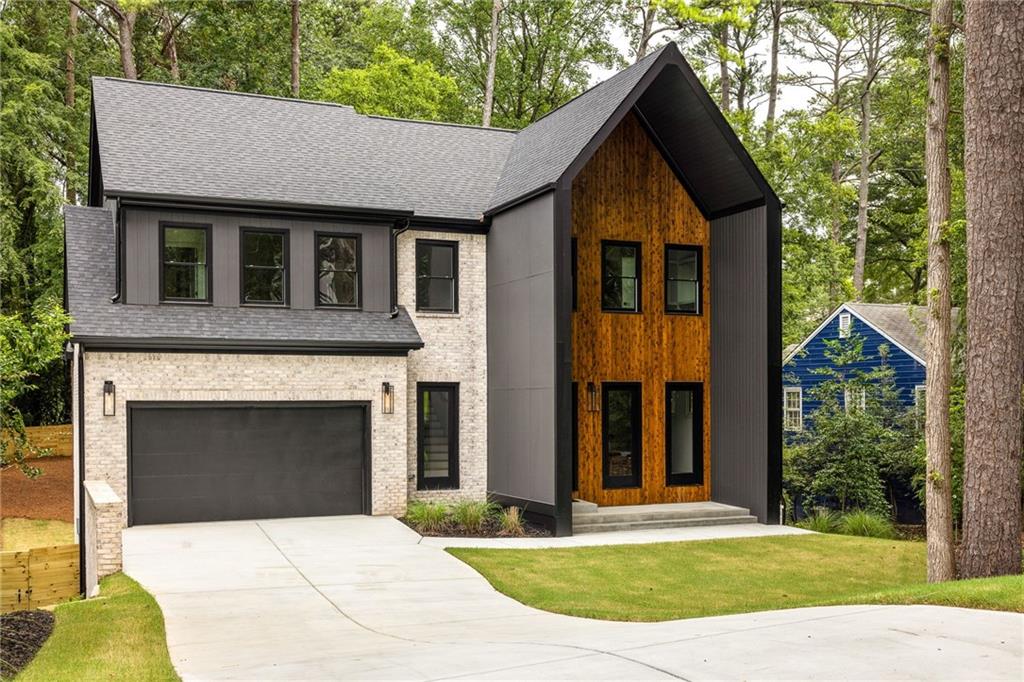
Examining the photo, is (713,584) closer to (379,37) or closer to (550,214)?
(550,214)

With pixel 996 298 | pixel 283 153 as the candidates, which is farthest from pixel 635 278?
pixel 996 298

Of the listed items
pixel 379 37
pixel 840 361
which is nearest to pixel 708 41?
pixel 379 37

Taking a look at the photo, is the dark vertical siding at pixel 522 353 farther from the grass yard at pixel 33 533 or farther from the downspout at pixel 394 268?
the grass yard at pixel 33 533

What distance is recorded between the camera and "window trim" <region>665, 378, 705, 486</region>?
732 inches

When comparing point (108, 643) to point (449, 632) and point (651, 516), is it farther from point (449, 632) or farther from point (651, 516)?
point (651, 516)

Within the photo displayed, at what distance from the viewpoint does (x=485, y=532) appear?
16.0m

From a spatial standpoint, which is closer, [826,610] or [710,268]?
[826,610]

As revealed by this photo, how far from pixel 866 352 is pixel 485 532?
14.8 meters

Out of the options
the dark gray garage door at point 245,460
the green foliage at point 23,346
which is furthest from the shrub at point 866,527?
the green foliage at point 23,346

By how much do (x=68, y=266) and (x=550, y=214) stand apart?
8.48 meters

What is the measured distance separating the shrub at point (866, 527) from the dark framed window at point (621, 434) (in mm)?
3983

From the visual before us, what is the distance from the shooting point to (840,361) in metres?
21.2

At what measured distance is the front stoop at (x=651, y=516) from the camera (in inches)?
652

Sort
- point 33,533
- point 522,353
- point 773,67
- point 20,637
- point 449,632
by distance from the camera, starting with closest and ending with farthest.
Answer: point 20,637 → point 449,632 → point 522,353 → point 33,533 → point 773,67
